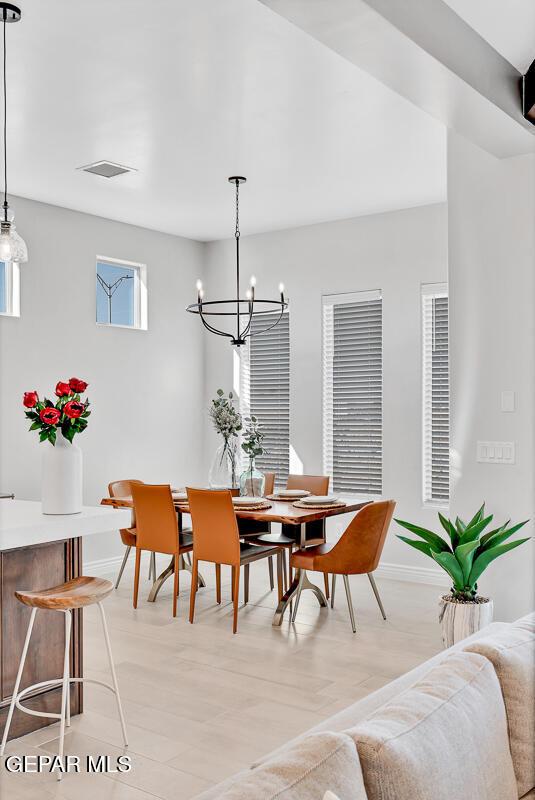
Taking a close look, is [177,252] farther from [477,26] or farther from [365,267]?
[477,26]

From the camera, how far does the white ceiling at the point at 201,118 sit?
3.15 meters

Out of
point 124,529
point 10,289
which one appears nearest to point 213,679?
point 124,529

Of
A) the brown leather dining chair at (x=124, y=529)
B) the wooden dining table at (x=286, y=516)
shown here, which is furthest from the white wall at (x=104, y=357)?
the wooden dining table at (x=286, y=516)

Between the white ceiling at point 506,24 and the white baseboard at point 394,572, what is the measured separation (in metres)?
3.91

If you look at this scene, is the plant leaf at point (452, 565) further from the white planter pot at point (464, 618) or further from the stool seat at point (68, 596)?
the stool seat at point (68, 596)

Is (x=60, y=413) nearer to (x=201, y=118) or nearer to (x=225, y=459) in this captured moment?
(x=201, y=118)

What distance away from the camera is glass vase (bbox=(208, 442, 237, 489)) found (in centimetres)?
536

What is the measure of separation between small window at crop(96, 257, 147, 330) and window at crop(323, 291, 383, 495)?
1672 mm

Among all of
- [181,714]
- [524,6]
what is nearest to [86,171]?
[524,6]

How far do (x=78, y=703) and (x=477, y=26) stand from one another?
3.30m

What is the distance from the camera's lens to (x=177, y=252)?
7137 millimetres

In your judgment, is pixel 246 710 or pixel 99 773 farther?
pixel 246 710

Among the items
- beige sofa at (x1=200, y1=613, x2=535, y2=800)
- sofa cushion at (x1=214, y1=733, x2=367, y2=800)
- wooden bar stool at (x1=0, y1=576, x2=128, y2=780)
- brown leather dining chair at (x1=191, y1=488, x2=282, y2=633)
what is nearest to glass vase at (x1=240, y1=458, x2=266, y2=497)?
brown leather dining chair at (x1=191, y1=488, x2=282, y2=633)

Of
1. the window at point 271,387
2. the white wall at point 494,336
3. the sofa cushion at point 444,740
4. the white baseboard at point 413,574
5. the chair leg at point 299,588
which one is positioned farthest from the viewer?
the window at point 271,387
